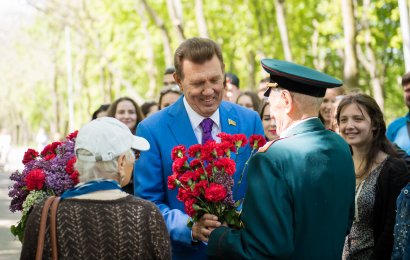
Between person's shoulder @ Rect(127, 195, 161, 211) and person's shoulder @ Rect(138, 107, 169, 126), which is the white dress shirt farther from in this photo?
person's shoulder @ Rect(127, 195, 161, 211)

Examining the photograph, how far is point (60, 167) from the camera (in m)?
5.14

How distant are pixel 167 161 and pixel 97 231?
107 centimetres

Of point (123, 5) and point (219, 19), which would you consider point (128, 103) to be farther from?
point (219, 19)

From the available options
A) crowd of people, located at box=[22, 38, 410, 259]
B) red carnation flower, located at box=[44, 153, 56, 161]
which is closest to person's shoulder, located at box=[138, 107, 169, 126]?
crowd of people, located at box=[22, 38, 410, 259]

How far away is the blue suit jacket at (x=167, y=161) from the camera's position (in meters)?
4.54

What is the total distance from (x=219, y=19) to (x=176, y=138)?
99.0 ft

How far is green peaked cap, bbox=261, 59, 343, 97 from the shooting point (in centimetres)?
383

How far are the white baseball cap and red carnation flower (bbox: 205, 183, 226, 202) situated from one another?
1.60 ft

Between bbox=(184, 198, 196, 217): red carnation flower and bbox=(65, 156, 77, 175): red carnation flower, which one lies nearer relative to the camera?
bbox=(184, 198, 196, 217): red carnation flower

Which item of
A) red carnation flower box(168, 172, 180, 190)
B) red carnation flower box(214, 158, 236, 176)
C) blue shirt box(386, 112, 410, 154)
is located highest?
red carnation flower box(214, 158, 236, 176)

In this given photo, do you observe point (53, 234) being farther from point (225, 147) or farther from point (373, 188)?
point (373, 188)

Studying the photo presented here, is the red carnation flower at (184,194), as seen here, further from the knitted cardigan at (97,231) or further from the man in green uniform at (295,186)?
the knitted cardigan at (97,231)

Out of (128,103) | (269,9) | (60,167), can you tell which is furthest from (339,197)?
(269,9)

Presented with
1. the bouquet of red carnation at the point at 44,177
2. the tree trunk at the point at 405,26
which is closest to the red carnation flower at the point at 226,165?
the bouquet of red carnation at the point at 44,177
